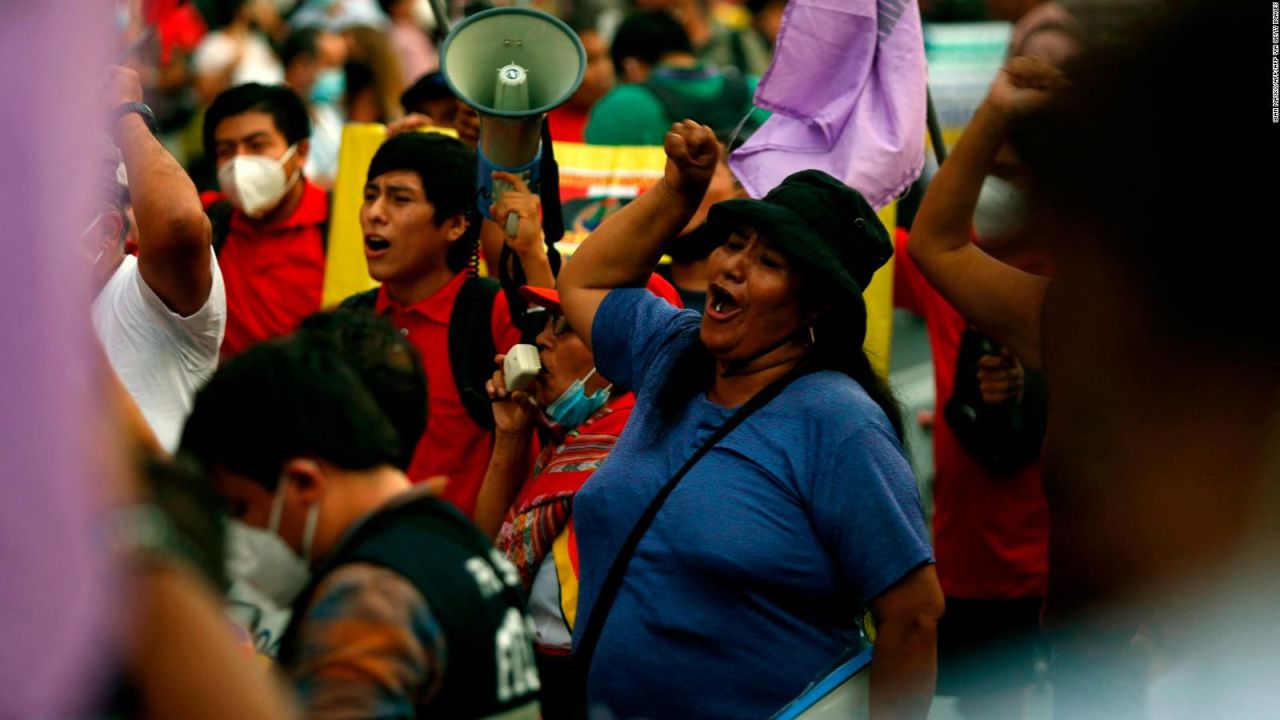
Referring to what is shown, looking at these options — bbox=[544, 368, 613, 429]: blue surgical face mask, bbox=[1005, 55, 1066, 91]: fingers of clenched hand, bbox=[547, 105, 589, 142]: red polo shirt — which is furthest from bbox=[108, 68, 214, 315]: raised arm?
bbox=[547, 105, 589, 142]: red polo shirt

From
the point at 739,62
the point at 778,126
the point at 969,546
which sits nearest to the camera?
the point at 778,126

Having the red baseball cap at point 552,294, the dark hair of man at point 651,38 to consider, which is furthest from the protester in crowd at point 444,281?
the dark hair of man at point 651,38

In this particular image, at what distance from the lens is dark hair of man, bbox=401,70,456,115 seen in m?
6.12

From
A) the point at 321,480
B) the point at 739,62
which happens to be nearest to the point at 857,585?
the point at 321,480

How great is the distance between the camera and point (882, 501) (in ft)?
10.8

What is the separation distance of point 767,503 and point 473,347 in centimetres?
139

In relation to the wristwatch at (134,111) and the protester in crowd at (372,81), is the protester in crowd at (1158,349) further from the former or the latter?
the protester in crowd at (372,81)

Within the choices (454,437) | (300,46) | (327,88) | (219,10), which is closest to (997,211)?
(454,437)

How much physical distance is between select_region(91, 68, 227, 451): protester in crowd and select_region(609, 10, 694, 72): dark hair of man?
12.7 feet

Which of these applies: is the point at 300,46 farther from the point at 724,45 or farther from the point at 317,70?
the point at 724,45

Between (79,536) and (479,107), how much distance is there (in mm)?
2892

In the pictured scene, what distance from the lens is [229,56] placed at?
10.4m

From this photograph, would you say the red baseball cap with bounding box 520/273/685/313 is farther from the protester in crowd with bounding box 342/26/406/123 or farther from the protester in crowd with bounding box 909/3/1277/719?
the protester in crowd with bounding box 342/26/406/123

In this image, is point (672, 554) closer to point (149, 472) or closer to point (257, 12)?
point (149, 472)
